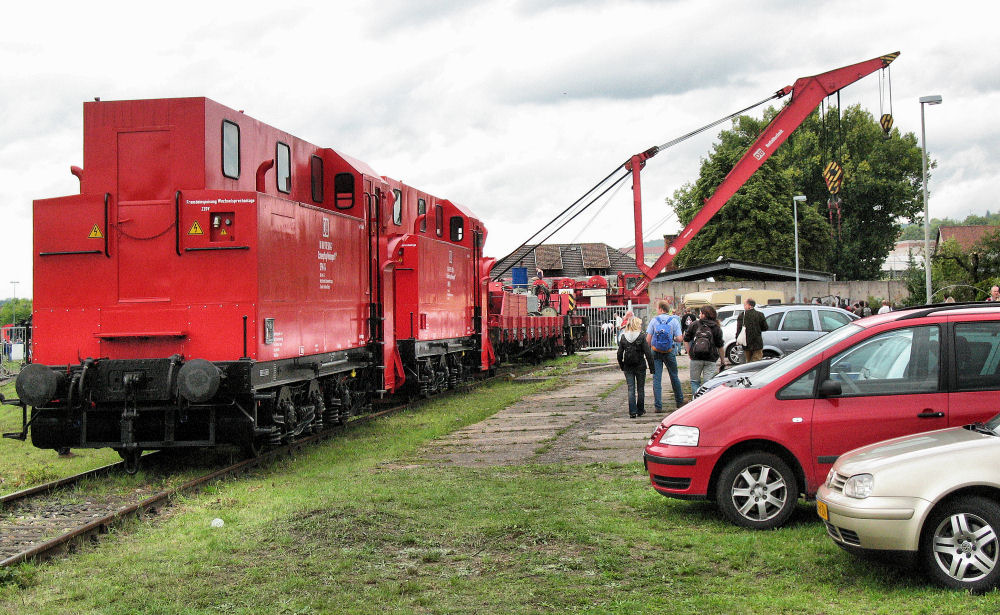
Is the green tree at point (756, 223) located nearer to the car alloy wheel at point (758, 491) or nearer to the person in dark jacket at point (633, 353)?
the person in dark jacket at point (633, 353)

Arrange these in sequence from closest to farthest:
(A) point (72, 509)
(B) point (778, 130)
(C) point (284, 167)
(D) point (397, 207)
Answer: (A) point (72, 509)
(C) point (284, 167)
(D) point (397, 207)
(B) point (778, 130)

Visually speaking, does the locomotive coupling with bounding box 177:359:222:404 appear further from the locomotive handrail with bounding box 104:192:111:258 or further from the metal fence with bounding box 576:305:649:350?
the metal fence with bounding box 576:305:649:350

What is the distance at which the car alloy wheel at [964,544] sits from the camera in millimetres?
5293

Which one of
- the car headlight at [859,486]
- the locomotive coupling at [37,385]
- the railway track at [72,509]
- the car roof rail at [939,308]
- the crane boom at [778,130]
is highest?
the crane boom at [778,130]

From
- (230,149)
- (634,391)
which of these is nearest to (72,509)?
(230,149)

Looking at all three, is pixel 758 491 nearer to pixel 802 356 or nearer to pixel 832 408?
pixel 832 408

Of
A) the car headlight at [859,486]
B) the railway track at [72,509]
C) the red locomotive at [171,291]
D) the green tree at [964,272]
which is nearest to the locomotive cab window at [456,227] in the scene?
the red locomotive at [171,291]

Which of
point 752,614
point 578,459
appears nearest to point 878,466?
point 752,614

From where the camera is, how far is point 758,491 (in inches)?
280

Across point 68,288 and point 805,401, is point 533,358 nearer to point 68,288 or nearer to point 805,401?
point 68,288

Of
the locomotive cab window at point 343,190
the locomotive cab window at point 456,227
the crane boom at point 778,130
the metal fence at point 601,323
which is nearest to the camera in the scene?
the locomotive cab window at point 343,190

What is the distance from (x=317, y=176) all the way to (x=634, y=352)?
5.51 m

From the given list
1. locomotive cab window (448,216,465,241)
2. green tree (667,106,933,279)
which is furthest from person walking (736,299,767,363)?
green tree (667,106,933,279)

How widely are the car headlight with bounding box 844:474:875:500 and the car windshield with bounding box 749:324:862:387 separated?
1701mm
